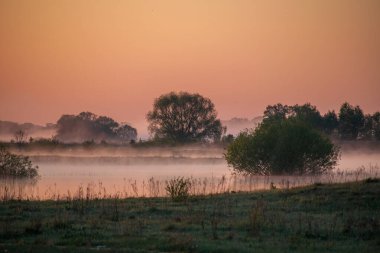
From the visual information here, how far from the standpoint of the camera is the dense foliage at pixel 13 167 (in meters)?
60.7

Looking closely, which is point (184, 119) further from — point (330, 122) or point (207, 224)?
point (207, 224)

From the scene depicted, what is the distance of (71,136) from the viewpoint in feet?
607

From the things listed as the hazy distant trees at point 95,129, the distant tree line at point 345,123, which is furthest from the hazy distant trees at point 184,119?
the hazy distant trees at point 95,129

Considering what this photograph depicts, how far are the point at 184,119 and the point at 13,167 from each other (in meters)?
68.9

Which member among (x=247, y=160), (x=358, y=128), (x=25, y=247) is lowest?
(x=25, y=247)

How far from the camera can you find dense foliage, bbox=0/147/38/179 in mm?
60719

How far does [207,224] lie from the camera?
2602 cm

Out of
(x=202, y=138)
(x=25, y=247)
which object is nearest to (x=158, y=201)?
(x=25, y=247)

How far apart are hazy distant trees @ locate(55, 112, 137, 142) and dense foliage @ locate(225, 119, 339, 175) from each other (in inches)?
4967

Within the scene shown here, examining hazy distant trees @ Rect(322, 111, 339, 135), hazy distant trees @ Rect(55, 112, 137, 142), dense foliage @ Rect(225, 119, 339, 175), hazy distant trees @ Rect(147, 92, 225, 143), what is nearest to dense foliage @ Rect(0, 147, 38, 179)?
dense foliage @ Rect(225, 119, 339, 175)

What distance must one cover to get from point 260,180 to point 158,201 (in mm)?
26684

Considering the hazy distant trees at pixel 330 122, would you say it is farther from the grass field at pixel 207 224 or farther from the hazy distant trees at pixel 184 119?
the grass field at pixel 207 224

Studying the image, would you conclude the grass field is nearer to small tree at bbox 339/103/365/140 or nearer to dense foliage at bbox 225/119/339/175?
dense foliage at bbox 225/119/339/175

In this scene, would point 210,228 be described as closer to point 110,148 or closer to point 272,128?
point 272,128
